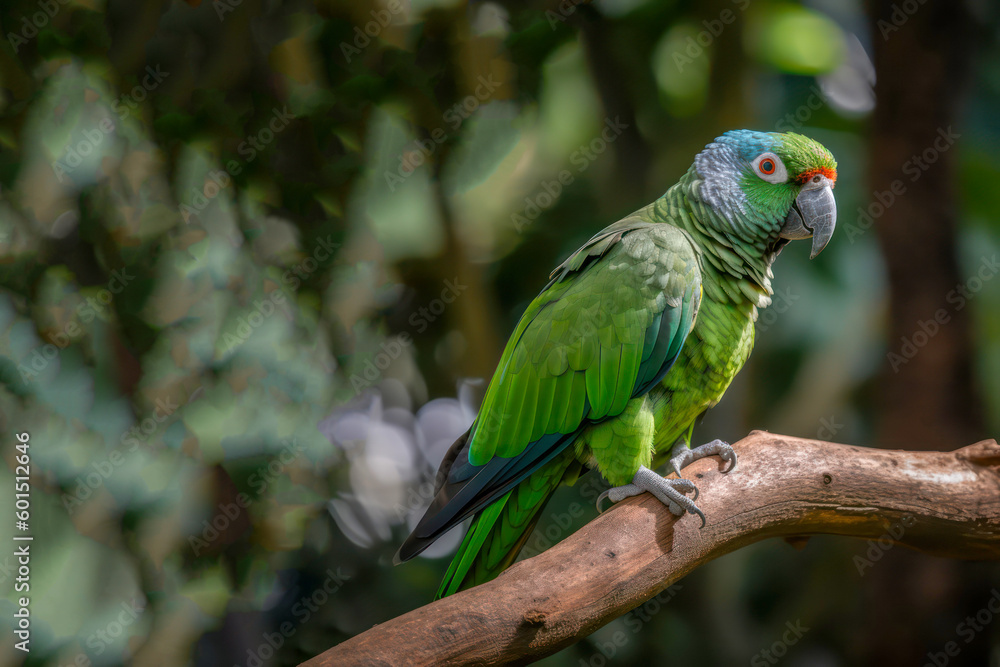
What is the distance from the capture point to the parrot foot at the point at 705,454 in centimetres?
208

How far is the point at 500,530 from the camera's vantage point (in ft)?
7.34

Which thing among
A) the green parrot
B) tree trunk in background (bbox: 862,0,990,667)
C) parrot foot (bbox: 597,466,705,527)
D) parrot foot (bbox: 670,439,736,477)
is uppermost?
the green parrot

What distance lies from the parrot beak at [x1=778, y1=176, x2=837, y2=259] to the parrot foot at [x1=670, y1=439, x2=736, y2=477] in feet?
2.50

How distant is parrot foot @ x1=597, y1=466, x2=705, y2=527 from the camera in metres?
1.94

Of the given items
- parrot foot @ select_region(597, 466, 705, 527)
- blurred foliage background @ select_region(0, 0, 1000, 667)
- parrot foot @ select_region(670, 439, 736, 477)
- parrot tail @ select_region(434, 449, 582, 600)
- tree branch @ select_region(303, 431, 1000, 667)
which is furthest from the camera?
blurred foliage background @ select_region(0, 0, 1000, 667)

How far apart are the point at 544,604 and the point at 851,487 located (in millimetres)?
1079

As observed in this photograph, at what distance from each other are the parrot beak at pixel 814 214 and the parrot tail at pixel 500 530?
1.11m

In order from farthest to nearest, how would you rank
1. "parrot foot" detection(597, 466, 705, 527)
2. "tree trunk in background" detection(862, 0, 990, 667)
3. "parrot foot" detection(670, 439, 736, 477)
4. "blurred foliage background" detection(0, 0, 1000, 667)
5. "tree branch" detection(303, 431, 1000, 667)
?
1. "tree trunk in background" detection(862, 0, 990, 667)
2. "blurred foliage background" detection(0, 0, 1000, 667)
3. "parrot foot" detection(670, 439, 736, 477)
4. "parrot foot" detection(597, 466, 705, 527)
5. "tree branch" detection(303, 431, 1000, 667)

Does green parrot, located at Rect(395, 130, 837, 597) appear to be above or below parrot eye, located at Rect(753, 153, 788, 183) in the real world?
below

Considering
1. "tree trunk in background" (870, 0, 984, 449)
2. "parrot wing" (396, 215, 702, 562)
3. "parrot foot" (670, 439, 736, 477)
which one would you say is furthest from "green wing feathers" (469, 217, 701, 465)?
"tree trunk in background" (870, 0, 984, 449)

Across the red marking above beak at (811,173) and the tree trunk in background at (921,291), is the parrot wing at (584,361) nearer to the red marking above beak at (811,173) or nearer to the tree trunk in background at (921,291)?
the red marking above beak at (811,173)

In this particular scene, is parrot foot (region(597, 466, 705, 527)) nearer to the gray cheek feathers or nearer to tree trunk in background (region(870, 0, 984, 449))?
the gray cheek feathers

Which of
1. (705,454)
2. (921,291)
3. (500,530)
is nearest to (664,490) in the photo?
(705,454)

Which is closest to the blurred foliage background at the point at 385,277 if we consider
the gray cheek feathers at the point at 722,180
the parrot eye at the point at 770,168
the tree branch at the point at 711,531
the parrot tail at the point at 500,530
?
the parrot tail at the point at 500,530
